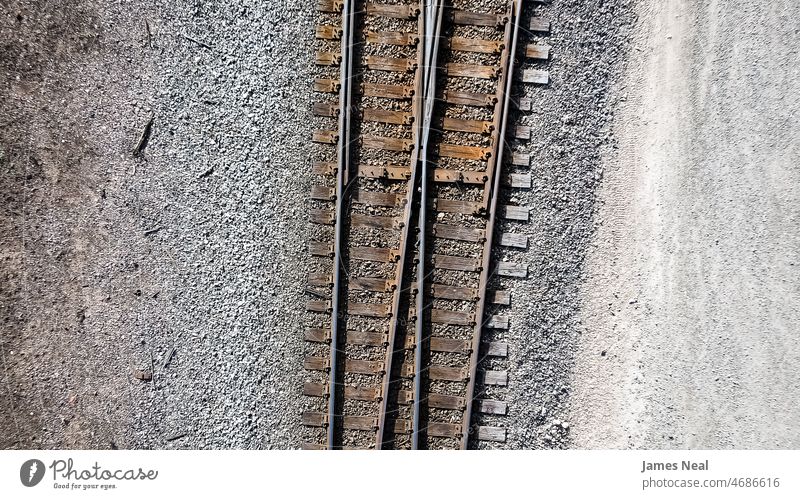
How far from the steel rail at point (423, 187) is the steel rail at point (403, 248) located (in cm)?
7

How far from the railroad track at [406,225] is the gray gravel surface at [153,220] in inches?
15.2

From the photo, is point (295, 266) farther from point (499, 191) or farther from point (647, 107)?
point (647, 107)

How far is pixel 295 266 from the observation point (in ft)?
16.1

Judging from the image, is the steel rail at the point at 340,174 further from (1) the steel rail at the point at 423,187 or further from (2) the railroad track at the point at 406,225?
(1) the steel rail at the point at 423,187

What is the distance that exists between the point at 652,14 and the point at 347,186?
156 inches

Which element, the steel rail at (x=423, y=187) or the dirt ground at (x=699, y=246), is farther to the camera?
the dirt ground at (x=699, y=246)

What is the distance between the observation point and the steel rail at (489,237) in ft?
15.6

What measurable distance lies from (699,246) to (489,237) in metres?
2.39

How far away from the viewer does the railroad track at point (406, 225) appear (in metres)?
4.82

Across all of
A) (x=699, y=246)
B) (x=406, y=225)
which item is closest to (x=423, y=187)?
(x=406, y=225)

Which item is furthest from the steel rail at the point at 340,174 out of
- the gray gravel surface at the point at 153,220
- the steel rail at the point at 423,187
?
the steel rail at the point at 423,187
